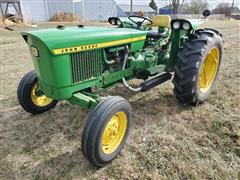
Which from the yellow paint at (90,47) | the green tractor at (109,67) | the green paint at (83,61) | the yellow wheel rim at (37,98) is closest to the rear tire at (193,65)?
the green tractor at (109,67)

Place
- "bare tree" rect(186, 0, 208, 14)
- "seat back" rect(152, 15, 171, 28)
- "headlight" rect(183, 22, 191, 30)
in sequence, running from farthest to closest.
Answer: "bare tree" rect(186, 0, 208, 14) → "seat back" rect(152, 15, 171, 28) → "headlight" rect(183, 22, 191, 30)

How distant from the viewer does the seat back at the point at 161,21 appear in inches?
159

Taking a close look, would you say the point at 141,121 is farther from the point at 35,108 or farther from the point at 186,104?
the point at 35,108

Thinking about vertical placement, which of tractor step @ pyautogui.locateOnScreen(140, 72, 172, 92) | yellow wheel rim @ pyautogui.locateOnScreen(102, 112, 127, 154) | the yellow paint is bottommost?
yellow wheel rim @ pyautogui.locateOnScreen(102, 112, 127, 154)

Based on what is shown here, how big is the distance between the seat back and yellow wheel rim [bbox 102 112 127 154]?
82.9 inches

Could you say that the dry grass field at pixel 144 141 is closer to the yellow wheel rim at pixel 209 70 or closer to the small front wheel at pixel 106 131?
the small front wheel at pixel 106 131

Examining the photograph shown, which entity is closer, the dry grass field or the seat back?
the dry grass field

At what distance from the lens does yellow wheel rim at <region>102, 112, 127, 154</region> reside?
8.50ft

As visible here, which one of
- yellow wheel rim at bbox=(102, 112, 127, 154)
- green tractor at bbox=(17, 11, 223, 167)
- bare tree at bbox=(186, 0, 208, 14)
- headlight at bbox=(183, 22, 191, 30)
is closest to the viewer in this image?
green tractor at bbox=(17, 11, 223, 167)

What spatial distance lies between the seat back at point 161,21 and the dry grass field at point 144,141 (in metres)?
1.21

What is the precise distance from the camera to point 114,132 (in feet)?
8.84

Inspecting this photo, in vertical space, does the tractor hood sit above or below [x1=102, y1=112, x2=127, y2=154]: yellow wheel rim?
above

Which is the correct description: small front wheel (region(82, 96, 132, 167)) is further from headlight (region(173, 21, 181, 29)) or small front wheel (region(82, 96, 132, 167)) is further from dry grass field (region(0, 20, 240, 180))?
headlight (region(173, 21, 181, 29))

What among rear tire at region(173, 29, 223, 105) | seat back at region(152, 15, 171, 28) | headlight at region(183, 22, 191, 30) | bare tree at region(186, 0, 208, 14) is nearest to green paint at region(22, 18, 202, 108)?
rear tire at region(173, 29, 223, 105)
